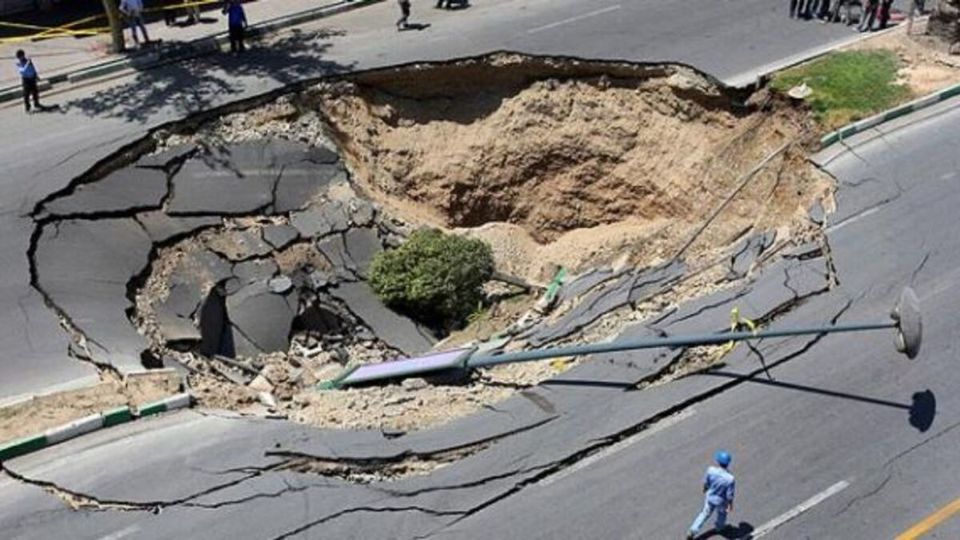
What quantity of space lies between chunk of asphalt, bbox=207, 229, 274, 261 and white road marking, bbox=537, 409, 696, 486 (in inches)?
307

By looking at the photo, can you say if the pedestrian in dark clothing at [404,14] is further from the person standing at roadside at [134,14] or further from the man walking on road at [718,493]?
the man walking on road at [718,493]

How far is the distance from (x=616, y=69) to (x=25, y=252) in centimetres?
1163

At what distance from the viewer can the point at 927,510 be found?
11742 millimetres

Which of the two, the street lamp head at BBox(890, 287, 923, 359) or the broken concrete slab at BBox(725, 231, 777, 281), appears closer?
the street lamp head at BBox(890, 287, 923, 359)

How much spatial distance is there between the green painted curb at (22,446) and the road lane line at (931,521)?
986 centimetres

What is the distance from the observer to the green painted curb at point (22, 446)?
39.8 ft

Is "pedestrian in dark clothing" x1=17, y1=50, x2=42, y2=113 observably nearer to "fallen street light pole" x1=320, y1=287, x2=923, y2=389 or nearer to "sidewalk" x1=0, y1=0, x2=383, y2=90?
"sidewalk" x1=0, y1=0, x2=383, y2=90

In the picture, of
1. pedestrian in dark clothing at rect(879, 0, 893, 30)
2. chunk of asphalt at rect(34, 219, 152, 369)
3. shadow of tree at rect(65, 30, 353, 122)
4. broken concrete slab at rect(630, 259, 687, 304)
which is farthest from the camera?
pedestrian in dark clothing at rect(879, 0, 893, 30)

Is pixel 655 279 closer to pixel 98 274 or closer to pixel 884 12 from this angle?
pixel 98 274

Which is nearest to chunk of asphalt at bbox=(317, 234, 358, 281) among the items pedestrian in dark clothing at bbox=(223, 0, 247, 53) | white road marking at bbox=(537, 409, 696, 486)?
pedestrian in dark clothing at bbox=(223, 0, 247, 53)

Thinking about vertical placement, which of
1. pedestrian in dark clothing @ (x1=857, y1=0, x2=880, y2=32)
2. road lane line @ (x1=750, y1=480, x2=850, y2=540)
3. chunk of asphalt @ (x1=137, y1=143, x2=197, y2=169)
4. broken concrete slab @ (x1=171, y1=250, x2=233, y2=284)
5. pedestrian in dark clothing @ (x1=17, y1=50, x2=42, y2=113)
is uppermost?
pedestrian in dark clothing @ (x1=17, y1=50, x2=42, y2=113)

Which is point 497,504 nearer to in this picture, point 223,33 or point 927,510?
point 927,510

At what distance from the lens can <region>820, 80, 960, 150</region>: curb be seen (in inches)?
733

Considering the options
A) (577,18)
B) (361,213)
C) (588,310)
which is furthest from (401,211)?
(577,18)
